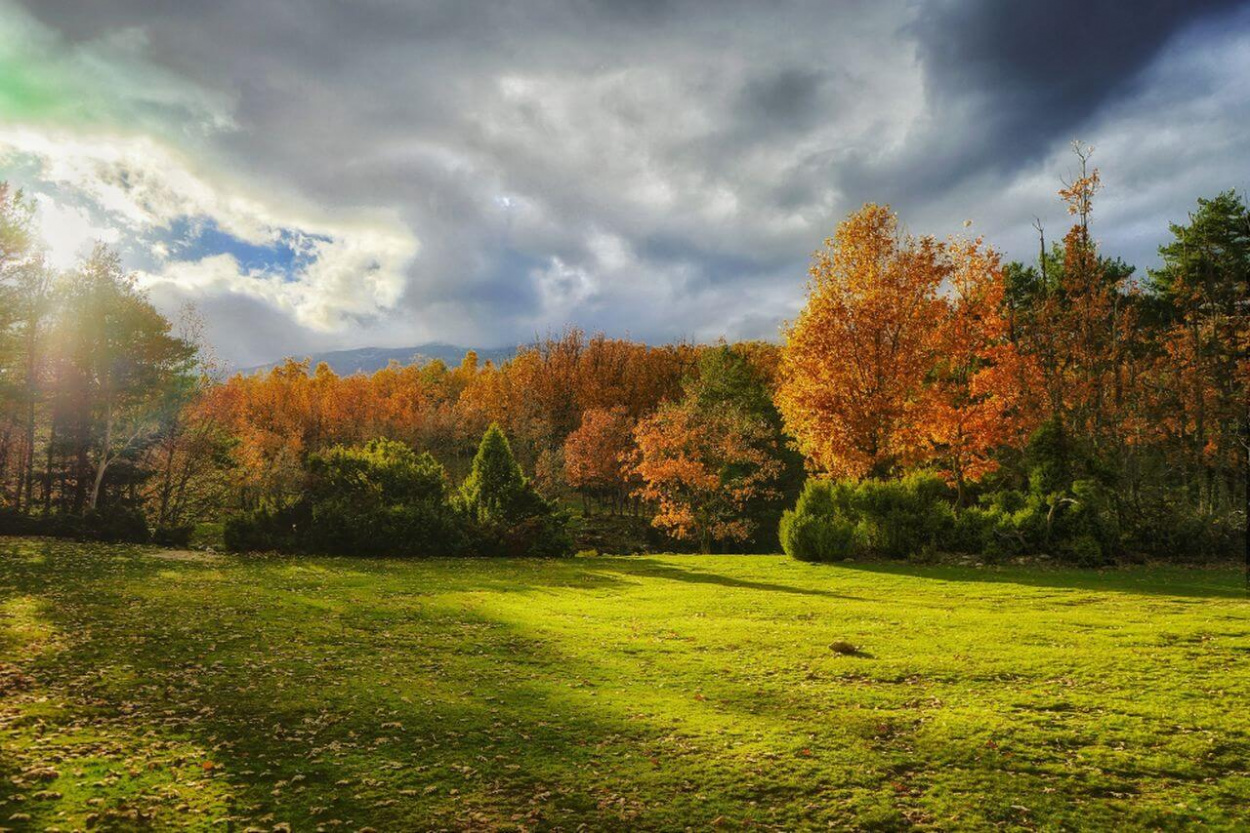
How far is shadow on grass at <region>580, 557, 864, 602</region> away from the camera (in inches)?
781

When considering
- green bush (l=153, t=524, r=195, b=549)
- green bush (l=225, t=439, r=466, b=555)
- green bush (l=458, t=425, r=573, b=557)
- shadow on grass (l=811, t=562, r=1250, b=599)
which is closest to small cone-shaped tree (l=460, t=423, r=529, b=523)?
green bush (l=458, t=425, r=573, b=557)

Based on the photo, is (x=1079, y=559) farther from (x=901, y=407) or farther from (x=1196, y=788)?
(x=1196, y=788)

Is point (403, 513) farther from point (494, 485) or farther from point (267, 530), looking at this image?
point (267, 530)

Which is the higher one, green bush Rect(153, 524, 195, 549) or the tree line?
the tree line

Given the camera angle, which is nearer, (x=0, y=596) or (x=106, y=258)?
(x=0, y=596)

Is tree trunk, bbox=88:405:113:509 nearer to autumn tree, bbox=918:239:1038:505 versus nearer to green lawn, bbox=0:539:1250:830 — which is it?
green lawn, bbox=0:539:1250:830

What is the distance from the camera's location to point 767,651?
12133mm

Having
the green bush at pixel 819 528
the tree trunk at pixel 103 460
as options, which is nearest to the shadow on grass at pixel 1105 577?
the green bush at pixel 819 528

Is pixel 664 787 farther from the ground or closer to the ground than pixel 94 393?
closer to the ground

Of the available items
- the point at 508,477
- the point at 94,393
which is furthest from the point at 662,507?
the point at 94,393

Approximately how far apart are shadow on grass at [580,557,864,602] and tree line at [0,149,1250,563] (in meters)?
4.04

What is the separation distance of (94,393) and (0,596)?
2441 centimetres

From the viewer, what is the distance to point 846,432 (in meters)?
→ 27.0

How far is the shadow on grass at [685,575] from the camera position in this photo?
781 inches
